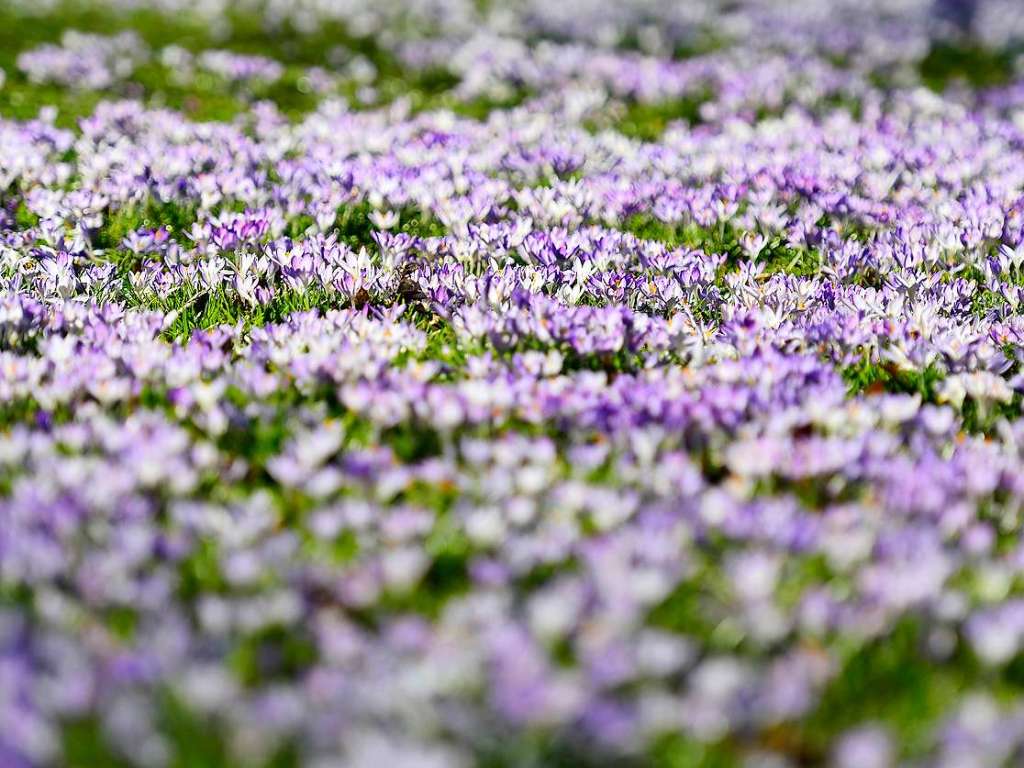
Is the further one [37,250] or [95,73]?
[95,73]

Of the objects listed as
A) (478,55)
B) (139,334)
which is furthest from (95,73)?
(139,334)

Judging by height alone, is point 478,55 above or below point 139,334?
above

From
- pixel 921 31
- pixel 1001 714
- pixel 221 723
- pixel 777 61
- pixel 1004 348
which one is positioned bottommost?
pixel 1001 714

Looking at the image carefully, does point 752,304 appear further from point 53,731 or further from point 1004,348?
point 53,731

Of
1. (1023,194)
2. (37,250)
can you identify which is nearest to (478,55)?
(1023,194)

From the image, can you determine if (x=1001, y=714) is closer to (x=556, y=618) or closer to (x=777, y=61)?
(x=556, y=618)

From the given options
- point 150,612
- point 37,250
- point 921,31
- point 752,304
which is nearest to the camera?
point 150,612

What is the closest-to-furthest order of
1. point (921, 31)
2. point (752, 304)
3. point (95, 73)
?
1. point (752, 304)
2. point (95, 73)
3. point (921, 31)
